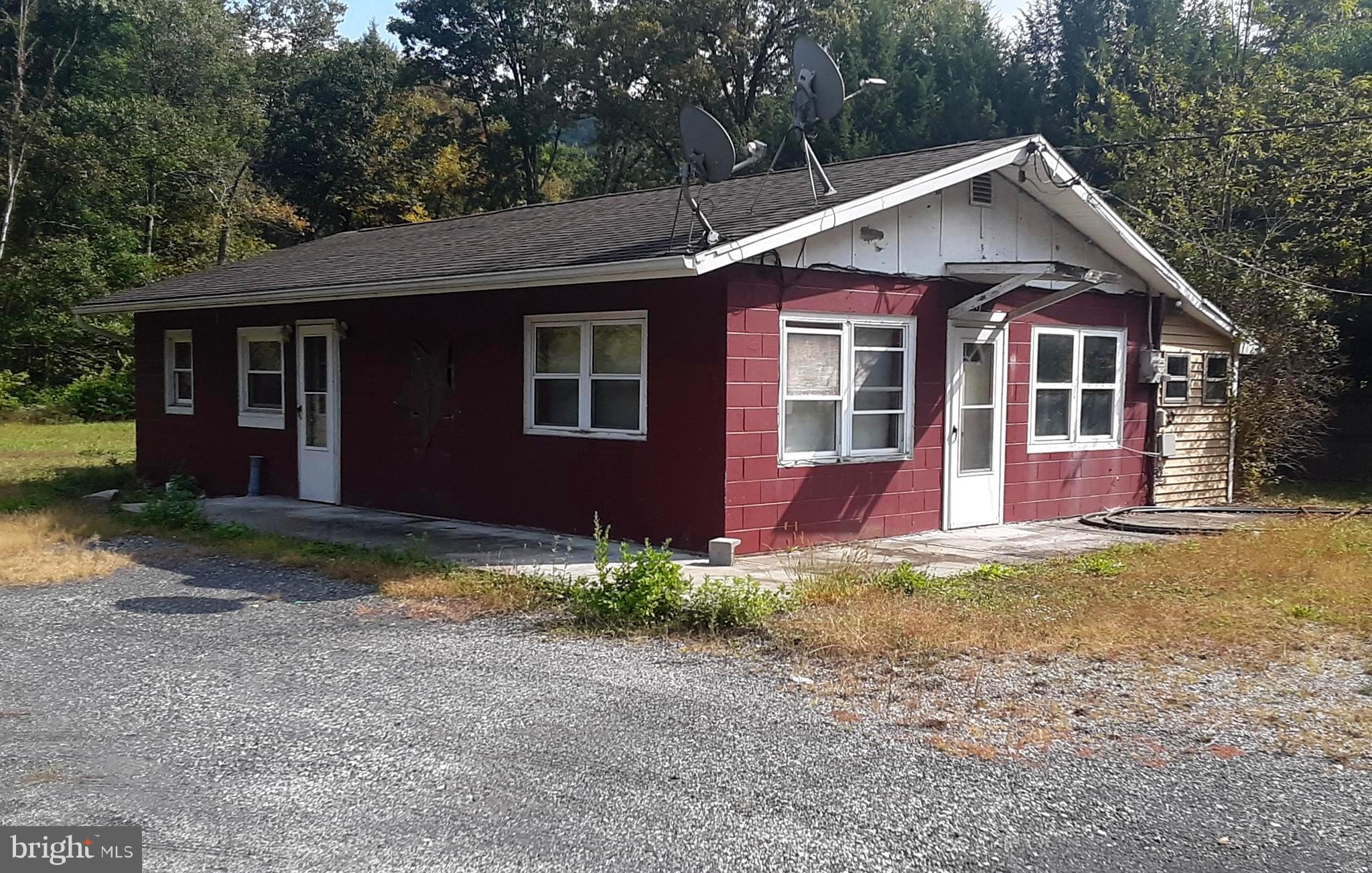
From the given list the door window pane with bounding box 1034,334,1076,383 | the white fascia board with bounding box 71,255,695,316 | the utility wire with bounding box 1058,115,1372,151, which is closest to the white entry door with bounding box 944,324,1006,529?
the door window pane with bounding box 1034,334,1076,383

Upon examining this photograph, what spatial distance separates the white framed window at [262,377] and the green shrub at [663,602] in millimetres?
7694

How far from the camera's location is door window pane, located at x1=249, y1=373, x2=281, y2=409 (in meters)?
14.2

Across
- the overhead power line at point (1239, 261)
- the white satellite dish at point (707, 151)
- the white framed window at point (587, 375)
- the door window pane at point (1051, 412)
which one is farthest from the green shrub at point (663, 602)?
the overhead power line at point (1239, 261)

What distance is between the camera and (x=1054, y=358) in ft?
41.2

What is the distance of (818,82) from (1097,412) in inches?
214

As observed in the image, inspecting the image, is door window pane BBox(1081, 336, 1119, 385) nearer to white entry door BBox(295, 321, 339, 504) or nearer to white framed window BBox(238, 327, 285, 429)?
white entry door BBox(295, 321, 339, 504)

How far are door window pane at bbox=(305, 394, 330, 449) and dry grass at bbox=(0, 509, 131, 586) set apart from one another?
8.33ft

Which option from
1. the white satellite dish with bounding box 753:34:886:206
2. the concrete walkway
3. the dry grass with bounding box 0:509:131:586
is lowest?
the dry grass with bounding box 0:509:131:586

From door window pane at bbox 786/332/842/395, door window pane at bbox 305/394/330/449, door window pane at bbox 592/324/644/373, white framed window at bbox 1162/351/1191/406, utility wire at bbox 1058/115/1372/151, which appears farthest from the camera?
utility wire at bbox 1058/115/1372/151

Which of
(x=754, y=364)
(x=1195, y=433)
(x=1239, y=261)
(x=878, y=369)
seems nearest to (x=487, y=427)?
(x=754, y=364)

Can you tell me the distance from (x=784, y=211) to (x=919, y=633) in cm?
434

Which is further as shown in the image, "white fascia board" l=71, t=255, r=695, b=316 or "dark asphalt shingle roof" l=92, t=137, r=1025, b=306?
"dark asphalt shingle roof" l=92, t=137, r=1025, b=306

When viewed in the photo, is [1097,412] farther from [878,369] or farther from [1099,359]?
[878,369]

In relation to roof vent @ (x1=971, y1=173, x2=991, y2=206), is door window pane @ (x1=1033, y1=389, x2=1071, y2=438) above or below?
below
